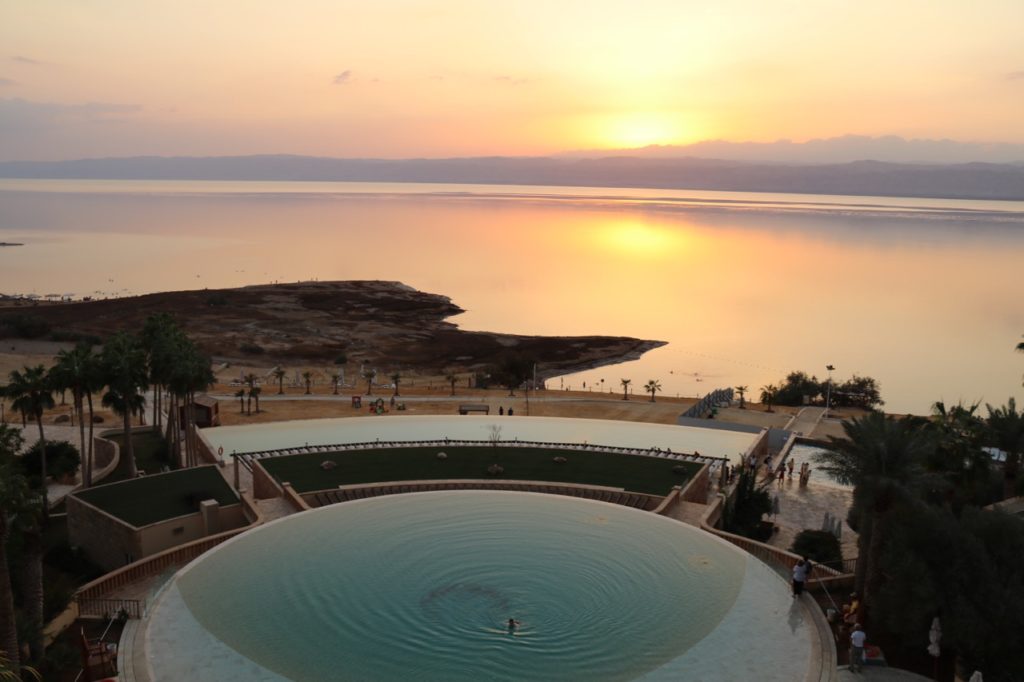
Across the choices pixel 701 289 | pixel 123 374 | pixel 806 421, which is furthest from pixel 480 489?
pixel 701 289

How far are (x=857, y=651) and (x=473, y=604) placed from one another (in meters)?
7.58

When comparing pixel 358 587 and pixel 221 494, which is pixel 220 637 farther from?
pixel 221 494

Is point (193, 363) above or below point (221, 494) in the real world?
above

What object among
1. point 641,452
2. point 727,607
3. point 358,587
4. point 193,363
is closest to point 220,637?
point 358,587

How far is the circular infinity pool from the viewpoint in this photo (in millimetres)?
14781

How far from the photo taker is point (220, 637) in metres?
15.7

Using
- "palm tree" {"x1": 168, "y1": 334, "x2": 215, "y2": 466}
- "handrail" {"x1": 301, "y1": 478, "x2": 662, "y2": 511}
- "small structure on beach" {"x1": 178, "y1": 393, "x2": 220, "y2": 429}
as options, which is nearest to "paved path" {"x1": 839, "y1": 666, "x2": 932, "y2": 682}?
"handrail" {"x1": 301, "y1": 478, "x2": 662, "y2": 511}

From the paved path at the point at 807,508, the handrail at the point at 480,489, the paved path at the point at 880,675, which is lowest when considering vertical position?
the paved path at the point at 880,675

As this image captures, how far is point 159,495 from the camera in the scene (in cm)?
2573

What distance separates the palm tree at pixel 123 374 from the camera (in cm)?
2961

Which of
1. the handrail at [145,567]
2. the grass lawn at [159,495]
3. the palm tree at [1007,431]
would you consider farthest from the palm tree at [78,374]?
the palm tree at [1007,431]

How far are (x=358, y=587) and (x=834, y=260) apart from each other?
518 feet

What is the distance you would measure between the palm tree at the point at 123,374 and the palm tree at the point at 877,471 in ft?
79.7

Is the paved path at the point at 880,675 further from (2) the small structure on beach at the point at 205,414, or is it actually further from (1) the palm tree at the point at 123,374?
(2) the small structure on beach at the point at 205,414
